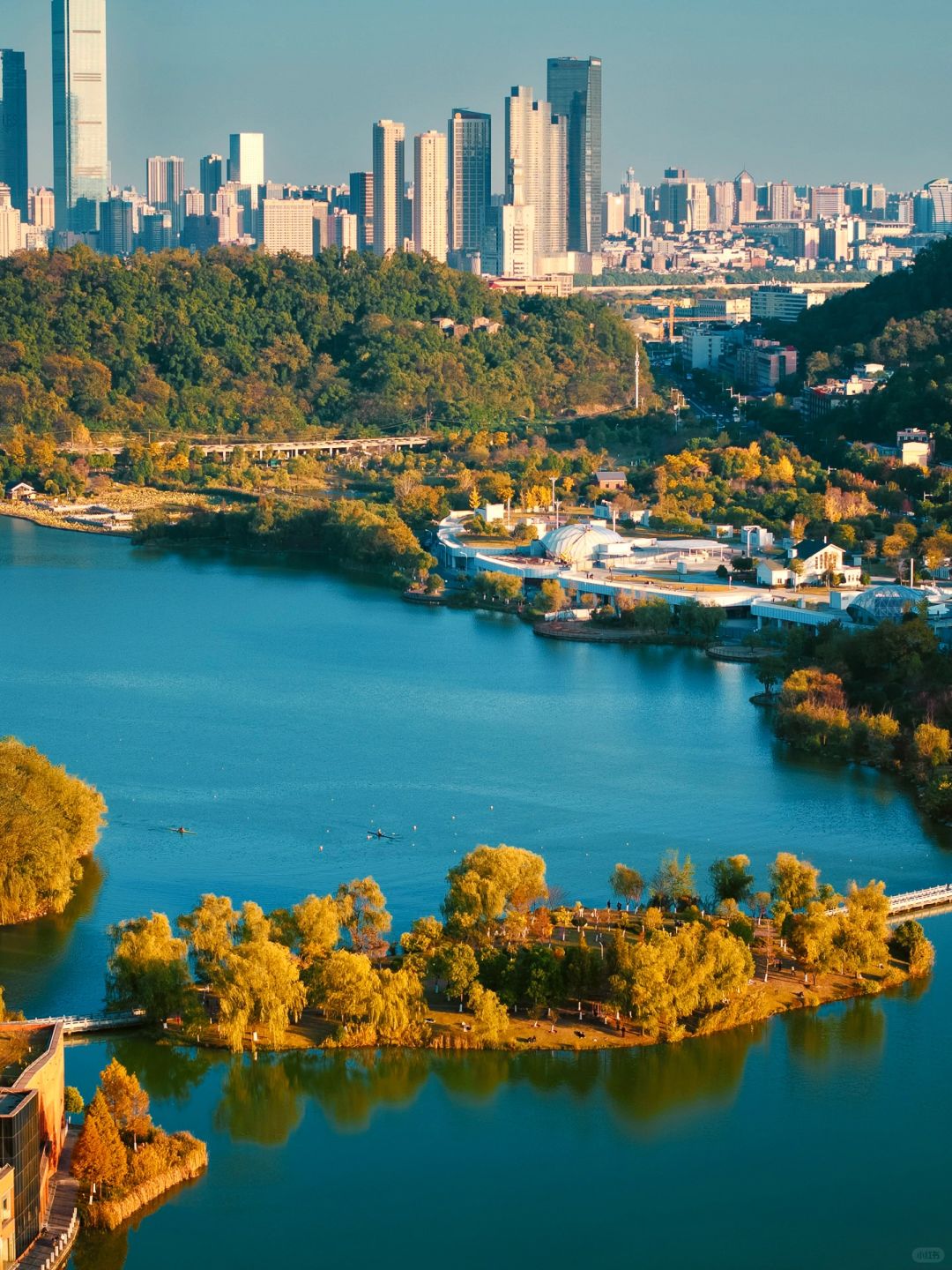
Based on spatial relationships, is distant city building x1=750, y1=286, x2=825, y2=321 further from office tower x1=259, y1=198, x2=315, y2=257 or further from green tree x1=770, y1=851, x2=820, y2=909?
green tree x1=770, y1=851, x2=820, y2=909

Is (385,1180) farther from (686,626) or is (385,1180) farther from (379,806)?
(686,626)

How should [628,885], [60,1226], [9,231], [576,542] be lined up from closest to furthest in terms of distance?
1. [60,1226]
2. [628,885]
3. [576,542]
4. [9,231]

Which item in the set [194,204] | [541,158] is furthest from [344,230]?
[541,158]

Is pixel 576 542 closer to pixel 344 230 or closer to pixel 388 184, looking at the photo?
pixel 344 230

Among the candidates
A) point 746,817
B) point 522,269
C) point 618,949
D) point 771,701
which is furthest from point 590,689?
point 522,269

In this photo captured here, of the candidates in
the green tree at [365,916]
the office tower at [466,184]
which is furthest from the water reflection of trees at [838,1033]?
the office tower at [466,184]

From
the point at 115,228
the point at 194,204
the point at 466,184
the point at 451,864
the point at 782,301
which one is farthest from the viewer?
the point at 194,204

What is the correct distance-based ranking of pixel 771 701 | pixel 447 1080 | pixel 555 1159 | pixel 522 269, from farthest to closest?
pixel 522 269
pixel 771 701
pixel 447 1080
pixel 555 1159
